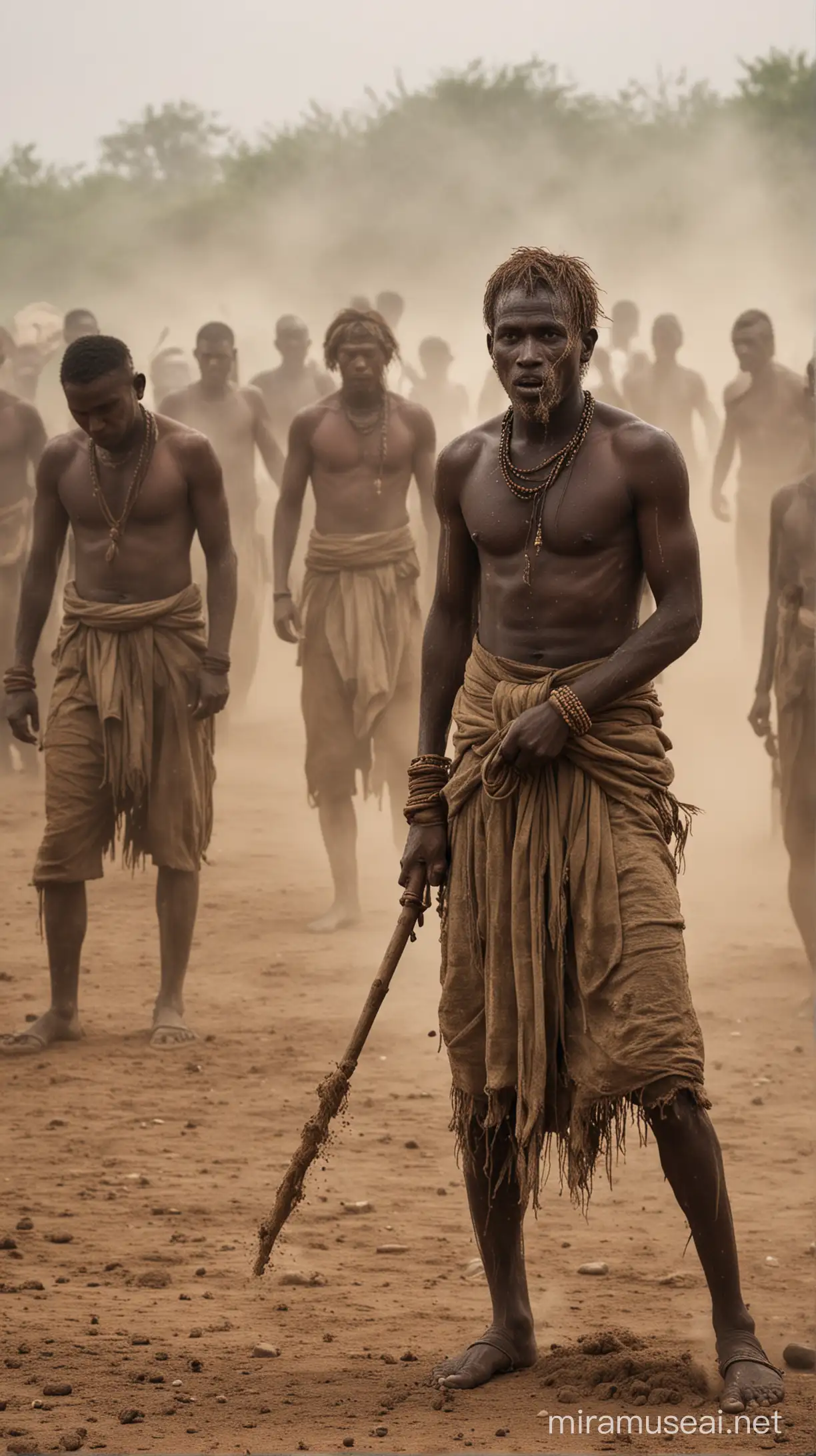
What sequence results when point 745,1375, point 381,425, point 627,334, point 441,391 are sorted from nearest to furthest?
point 745,1375 < point 381,425 < point 627,334 < point 441,391

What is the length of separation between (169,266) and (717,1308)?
24.3m

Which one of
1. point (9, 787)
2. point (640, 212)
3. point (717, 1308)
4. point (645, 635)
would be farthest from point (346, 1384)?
point (640, 212)

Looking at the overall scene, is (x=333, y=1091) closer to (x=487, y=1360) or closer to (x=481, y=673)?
(x=487, y=1360)

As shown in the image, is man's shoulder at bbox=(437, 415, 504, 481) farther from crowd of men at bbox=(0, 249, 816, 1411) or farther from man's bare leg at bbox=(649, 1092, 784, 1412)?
man's bare leg at bbox=(649, 1092, 784, 1412)

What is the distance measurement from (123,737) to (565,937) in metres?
2.79

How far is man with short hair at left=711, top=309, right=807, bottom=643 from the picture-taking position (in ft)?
37.4

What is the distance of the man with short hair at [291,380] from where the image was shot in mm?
13008

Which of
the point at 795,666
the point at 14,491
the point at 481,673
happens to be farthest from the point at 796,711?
the point at 14,491

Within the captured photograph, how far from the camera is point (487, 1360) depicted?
385 cm

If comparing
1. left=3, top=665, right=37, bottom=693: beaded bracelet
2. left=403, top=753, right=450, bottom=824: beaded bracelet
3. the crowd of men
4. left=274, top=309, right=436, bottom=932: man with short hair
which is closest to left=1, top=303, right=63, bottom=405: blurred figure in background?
the crowd of men

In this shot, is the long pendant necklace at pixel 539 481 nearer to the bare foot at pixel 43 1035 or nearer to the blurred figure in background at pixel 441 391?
the bare foot at pixel 43 1035

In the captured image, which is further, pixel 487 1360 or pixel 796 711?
pixel 796 711

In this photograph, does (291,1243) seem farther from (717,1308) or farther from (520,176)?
(520,176)

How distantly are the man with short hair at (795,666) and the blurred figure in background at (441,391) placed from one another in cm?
1071
